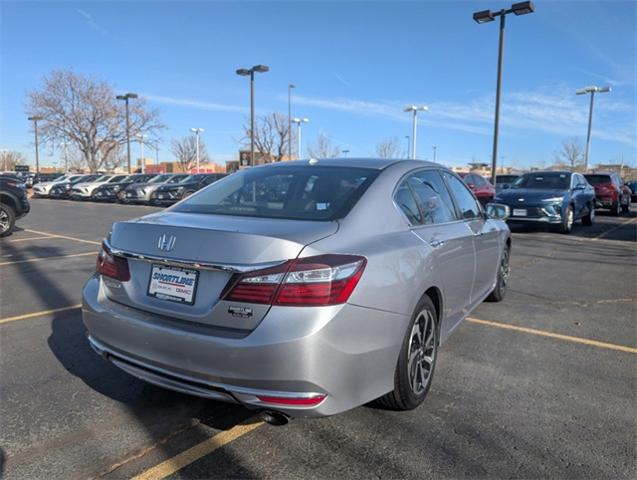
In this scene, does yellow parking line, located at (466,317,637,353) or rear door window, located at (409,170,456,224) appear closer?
rear door window, located at (409,170,456,224)

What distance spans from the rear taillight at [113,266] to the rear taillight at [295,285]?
0.77 m

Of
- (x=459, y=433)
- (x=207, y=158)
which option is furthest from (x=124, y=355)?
(x=207, y=158)

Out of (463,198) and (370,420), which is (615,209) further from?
(370,420)

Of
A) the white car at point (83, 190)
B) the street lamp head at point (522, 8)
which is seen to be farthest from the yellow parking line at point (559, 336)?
the white car at point (83, 190)

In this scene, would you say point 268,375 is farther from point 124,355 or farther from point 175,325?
point 124,355

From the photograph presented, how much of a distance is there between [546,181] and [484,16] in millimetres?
6952

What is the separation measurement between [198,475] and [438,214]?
247 cm

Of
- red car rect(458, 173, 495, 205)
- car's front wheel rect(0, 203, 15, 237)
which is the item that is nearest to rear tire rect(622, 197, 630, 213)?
red car rect(458, 173, 495, 205)

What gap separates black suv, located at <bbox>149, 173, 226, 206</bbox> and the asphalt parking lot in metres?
20.1

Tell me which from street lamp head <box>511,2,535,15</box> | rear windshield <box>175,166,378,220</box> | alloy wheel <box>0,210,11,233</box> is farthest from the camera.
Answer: street lamp head <box>511,2,535,15</box>

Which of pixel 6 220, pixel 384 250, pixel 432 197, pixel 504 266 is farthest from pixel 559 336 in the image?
pixel 6 220

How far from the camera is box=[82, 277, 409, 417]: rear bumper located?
2.35 metres

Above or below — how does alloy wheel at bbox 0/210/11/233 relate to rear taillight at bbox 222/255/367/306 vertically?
below

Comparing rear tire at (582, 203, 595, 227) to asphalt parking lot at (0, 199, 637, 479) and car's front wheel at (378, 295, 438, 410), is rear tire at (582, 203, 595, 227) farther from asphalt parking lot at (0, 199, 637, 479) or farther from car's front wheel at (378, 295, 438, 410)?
car's front wheel at (378, 295, 438, 410)
